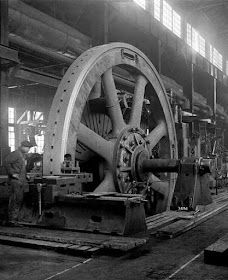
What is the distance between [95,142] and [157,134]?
6.84 ft

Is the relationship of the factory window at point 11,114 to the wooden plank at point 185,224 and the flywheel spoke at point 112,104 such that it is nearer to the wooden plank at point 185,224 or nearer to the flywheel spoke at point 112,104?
the flywheel spoke at point 112,104

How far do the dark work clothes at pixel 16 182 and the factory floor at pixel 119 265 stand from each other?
83 centimetres

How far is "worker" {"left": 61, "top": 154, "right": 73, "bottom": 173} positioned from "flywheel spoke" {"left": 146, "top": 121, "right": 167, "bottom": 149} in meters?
2.33

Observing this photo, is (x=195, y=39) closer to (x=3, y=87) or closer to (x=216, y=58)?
(x=216, y=58)

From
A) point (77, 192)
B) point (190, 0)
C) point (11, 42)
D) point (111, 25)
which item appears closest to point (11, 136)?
point (111, 25)

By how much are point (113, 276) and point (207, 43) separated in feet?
70.6

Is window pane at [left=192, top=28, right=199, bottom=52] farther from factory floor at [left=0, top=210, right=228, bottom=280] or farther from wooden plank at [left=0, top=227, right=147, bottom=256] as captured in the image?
wooden plank at [left=0, top=227, right=147, bottom=256]

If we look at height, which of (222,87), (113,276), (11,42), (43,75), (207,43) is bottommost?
(113,276)

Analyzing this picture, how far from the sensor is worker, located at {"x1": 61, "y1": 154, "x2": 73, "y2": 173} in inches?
181

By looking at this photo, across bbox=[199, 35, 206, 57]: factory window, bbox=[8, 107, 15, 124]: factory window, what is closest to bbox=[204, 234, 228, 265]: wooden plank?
bbox=[8, 107, 15, 124]: factory window

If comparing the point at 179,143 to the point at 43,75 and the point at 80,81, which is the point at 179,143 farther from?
the point at 80,81

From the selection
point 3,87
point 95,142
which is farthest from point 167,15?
point 95,142

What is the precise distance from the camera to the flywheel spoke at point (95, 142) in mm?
5344

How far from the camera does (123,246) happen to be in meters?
3.46
